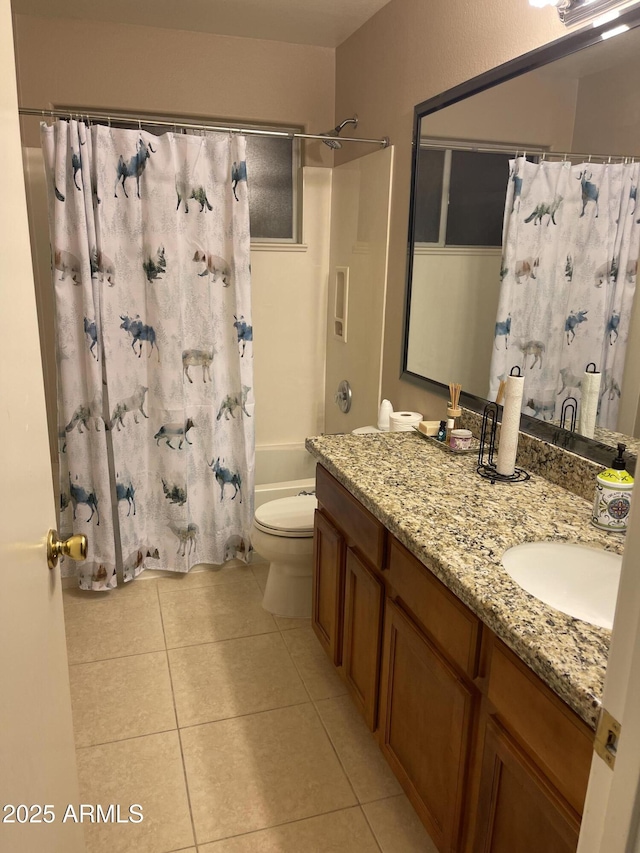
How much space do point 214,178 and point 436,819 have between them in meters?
2.41

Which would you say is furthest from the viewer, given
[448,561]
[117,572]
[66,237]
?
[117,572]

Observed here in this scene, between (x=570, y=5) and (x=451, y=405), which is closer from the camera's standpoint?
(x=570, y=5)

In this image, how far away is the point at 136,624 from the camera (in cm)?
259

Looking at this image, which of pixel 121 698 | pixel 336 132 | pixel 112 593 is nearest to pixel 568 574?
pixel 121 698

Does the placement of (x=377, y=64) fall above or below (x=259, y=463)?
above

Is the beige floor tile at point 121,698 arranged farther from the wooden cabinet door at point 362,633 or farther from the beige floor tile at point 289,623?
the wooden cabinet door at point 362,633

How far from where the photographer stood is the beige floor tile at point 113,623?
242 centimetres

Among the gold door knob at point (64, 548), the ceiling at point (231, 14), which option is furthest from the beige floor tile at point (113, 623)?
the ceiling at point (231, 14)

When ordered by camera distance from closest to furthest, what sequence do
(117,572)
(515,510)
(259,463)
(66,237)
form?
(515,510) → (66,237) → (117,572) → (259,463)

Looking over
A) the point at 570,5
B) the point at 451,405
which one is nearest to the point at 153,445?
the point at 451,405

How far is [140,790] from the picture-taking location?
1.79 metres

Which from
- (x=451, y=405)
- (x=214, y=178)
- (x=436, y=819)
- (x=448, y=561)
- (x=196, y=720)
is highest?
(x=214, y=178)

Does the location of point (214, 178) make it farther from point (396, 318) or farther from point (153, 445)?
point (153, 445)

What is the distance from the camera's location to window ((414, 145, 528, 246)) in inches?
78.2
